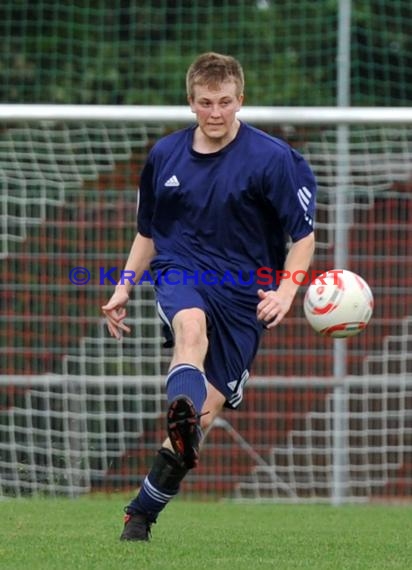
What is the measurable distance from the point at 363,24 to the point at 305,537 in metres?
7.75

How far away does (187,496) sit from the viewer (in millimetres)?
10055

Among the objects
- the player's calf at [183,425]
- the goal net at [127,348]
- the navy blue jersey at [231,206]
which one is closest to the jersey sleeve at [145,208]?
the navy blue jersey at [231,206]

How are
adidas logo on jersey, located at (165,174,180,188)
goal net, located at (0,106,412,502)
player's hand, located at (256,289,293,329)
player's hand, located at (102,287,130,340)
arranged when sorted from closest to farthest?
player's hand, located at (256,289,293,329) → adidas logo on jersey, located at (165,174,180,188) → player's hand, located at (102,287,130,340) → goal net, located at (0,106,412,502)

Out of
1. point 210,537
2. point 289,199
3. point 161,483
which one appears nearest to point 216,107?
point 289,199

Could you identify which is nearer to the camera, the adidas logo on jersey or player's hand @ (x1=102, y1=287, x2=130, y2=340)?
the adidas logo on jersey

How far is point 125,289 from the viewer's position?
6.11 metres

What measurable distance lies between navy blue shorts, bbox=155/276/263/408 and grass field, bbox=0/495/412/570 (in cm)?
66

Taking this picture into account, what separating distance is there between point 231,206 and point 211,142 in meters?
0.29

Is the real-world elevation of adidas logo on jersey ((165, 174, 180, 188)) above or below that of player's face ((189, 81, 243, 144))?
below

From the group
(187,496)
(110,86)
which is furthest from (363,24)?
(187,496)

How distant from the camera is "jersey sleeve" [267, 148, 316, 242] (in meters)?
5.87

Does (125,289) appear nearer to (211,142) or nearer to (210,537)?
(211,142)
